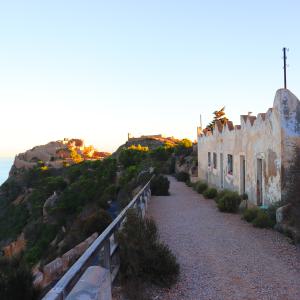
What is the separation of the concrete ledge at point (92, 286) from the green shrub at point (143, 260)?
6.33ft

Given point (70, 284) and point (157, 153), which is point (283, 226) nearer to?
point (70, 284)

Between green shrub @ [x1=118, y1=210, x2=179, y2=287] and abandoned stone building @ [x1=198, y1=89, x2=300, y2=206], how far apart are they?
583cm

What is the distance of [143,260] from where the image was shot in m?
5.91

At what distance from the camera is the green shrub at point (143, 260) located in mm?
5738

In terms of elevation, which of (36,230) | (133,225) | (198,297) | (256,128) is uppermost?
(256,128)

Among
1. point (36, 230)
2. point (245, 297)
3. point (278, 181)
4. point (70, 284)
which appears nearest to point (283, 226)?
point (278, 181)

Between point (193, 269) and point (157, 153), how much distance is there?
41492 millimetres

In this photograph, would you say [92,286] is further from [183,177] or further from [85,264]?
[183,177]

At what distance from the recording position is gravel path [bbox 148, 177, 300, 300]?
588 centimetres

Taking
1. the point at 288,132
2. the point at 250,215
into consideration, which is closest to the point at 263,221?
the point at 250,215

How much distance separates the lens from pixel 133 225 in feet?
21.1

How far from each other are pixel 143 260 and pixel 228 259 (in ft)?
8.41

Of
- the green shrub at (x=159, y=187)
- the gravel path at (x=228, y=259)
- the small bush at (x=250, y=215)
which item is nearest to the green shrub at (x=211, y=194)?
the green shrub at (x=159, y=187)

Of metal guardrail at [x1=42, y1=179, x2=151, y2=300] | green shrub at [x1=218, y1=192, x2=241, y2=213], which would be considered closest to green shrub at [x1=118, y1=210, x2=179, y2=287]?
metal guardrail at [x1=42, y1=179, x2=151, y2=300]
